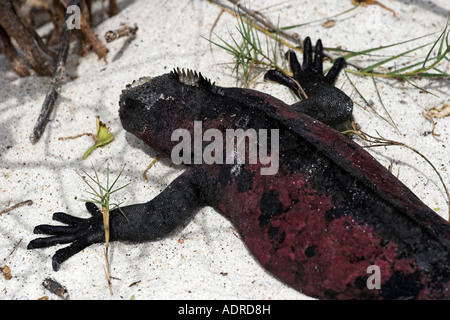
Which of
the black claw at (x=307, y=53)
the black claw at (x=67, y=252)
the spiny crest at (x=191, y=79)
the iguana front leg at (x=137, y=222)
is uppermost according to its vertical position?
the black claw at (x=307, y=53)

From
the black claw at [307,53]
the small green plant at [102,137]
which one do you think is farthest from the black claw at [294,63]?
the small green plant at [102,137]

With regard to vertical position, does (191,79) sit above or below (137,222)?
above

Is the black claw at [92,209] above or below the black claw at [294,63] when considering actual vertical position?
below

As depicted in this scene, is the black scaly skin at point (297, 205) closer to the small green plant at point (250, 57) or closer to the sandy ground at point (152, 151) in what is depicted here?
the sandy ground at point (152, 151)

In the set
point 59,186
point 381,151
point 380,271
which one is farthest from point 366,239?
point 59,186

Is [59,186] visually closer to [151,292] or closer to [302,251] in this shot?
[151,292]

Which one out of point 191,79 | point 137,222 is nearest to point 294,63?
point 191,79

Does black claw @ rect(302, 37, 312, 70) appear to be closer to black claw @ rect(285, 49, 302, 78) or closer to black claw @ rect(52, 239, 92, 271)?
black claw @ rect(285, 49, 302, 78)

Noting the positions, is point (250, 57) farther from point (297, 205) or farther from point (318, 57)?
point (297, 205)
